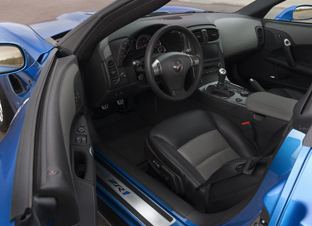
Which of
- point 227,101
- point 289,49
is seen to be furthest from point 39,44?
point 289,49

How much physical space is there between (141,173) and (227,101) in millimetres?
1090

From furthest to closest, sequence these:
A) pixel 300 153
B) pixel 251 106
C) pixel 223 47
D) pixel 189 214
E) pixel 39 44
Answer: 1. pixel 223 47
2. pixel 39 44
3. pixel 251 106
4. pixel 189 214
5. pixel 300 153

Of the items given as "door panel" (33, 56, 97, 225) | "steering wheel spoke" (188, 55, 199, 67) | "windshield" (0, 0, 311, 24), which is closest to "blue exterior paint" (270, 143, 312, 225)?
"door panel" (33, 56, 97, 225)

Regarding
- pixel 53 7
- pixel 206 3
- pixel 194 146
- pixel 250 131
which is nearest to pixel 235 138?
pixel 194 146

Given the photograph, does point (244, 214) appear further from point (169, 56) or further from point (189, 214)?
point (169, 56)

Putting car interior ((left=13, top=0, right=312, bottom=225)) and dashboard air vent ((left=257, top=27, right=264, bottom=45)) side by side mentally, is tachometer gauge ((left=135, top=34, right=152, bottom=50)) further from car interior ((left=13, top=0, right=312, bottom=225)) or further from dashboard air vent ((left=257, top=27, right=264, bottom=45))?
dashboard air vent ((left=257, top=27, right=264, bottom=45))

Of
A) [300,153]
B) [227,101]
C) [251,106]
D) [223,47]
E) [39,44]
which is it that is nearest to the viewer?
[300,153]

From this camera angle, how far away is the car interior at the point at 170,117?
4.02 ft

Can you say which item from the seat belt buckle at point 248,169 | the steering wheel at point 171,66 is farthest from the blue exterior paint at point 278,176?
the steering wheel at point 171,66

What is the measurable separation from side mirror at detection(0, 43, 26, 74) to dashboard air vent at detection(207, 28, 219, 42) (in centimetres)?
173

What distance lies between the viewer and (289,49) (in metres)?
3.02

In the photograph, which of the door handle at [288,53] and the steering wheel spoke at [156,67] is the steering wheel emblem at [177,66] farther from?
the door handle at [288,53]

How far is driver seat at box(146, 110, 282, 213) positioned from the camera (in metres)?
1.70

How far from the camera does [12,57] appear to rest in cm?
156
